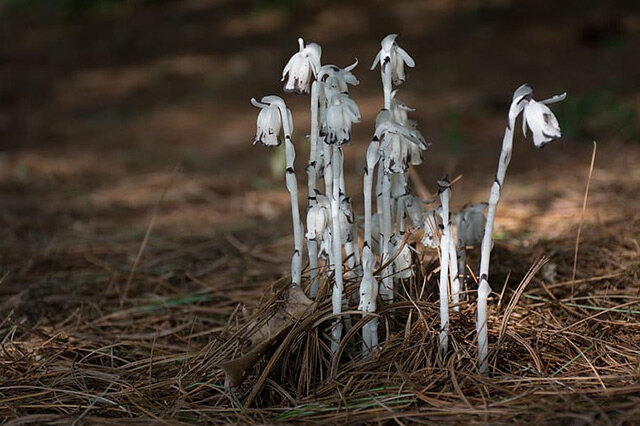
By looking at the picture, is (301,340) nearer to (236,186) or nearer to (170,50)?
(236,186)

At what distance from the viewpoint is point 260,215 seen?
4.03 metres

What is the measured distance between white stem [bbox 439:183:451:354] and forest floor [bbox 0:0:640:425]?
7cm

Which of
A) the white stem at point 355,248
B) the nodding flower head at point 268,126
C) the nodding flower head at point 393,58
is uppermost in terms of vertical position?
the nodding flower head at point 393,58

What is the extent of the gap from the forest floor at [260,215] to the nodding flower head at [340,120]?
48cm

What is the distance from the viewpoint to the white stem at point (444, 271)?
1.68 m

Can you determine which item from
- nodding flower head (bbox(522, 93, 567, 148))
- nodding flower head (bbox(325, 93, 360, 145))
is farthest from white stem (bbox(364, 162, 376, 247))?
nodding flower head (bbox(522, 93, 567, 148))

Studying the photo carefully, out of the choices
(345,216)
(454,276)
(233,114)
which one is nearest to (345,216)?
(345,216)

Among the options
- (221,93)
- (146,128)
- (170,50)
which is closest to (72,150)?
(146,128)

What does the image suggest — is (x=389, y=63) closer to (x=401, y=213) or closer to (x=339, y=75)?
(x=339, y=75)

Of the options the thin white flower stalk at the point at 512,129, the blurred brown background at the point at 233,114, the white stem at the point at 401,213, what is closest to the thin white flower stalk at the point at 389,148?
the white stem at the point at 401,213

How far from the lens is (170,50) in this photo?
845 cm

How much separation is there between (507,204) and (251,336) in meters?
2.32

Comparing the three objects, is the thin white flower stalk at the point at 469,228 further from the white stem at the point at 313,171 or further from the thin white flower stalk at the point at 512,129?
A: the white stem at the point at 313,171

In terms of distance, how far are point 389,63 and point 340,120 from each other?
21 cm
